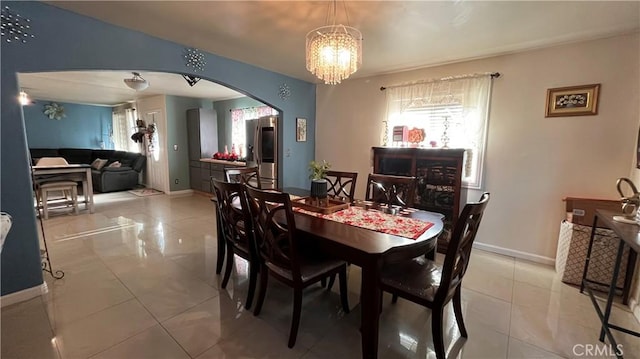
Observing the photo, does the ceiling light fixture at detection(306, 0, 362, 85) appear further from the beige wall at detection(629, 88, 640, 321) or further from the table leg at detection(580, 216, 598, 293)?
the beige wall at detection(629, 88, 640, 321)

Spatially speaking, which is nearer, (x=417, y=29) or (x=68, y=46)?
(x=68, y=46)

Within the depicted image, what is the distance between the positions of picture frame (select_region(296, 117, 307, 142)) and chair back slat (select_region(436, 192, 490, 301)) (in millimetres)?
3432

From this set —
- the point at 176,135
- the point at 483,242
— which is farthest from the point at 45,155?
the point at 483,242

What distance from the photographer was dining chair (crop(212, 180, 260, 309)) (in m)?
2.01

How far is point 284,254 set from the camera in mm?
1774

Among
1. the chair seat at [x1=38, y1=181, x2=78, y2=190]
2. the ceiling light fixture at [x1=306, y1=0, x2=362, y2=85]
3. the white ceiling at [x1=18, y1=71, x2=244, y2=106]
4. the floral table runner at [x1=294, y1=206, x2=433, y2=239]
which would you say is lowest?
the chair seat at [x1=38, y1=181, x2=78, y2=190]

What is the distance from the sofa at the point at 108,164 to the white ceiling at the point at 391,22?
17.1ft

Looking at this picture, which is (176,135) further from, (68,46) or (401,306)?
(401,306)

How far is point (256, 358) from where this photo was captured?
64.2 inches

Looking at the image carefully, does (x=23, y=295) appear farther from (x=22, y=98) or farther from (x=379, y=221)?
(x=379, y=221)

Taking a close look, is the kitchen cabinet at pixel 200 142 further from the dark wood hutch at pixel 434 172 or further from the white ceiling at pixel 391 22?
the dark wood hutch at pixel 434 172

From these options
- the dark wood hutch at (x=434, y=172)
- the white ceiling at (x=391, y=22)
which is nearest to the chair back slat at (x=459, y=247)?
the white ceiling at (x=391, y=22)

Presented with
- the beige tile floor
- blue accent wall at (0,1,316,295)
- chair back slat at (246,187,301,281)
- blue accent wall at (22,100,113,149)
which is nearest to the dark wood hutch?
the beige tile floor

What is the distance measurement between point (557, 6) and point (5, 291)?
4.83m
